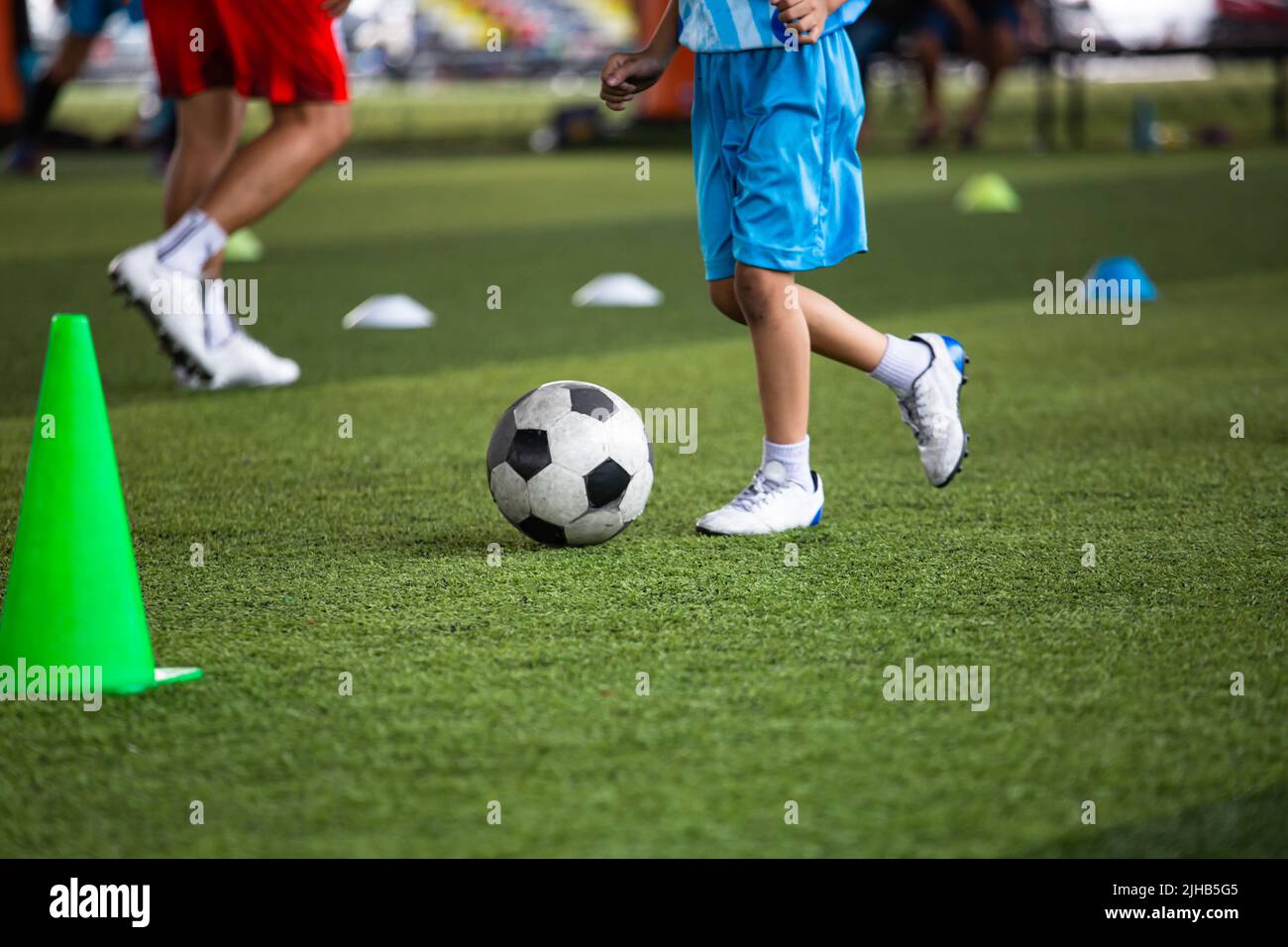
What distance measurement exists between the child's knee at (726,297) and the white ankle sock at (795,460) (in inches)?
9.8

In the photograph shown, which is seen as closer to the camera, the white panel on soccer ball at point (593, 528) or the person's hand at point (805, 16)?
the person's hand at point (805, 16)

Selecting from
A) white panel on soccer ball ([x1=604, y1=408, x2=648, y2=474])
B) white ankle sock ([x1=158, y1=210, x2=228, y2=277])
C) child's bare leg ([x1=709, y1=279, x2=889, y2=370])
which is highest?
white ankle sock ([x1=158, y1=210, x2=228, y2=277])

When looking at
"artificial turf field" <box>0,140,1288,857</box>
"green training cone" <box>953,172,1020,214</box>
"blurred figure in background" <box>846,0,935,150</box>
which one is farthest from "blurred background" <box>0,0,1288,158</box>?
"artificial turf field" <box>0,140,1288,857</box>

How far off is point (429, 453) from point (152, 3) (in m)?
1.67

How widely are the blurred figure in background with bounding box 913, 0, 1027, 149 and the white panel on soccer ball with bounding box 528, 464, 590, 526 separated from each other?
12.9 metres

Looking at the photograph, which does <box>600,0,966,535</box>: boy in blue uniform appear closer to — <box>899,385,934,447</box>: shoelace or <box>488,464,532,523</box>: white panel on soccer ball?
<box>899,385,934,447</box>: shoelace

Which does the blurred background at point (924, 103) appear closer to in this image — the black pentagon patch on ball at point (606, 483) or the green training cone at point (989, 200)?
the green training cone at point (989, 200)

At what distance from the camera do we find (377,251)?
8430 millimetres

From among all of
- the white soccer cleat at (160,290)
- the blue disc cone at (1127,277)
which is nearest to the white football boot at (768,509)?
the white soccer cleat at (160,290)

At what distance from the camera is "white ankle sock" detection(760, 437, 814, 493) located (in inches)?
124

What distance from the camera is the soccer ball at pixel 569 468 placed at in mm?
2959

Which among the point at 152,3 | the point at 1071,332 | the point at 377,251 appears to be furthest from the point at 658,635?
the point at 377,251

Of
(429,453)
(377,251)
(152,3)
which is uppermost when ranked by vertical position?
(152,3)
